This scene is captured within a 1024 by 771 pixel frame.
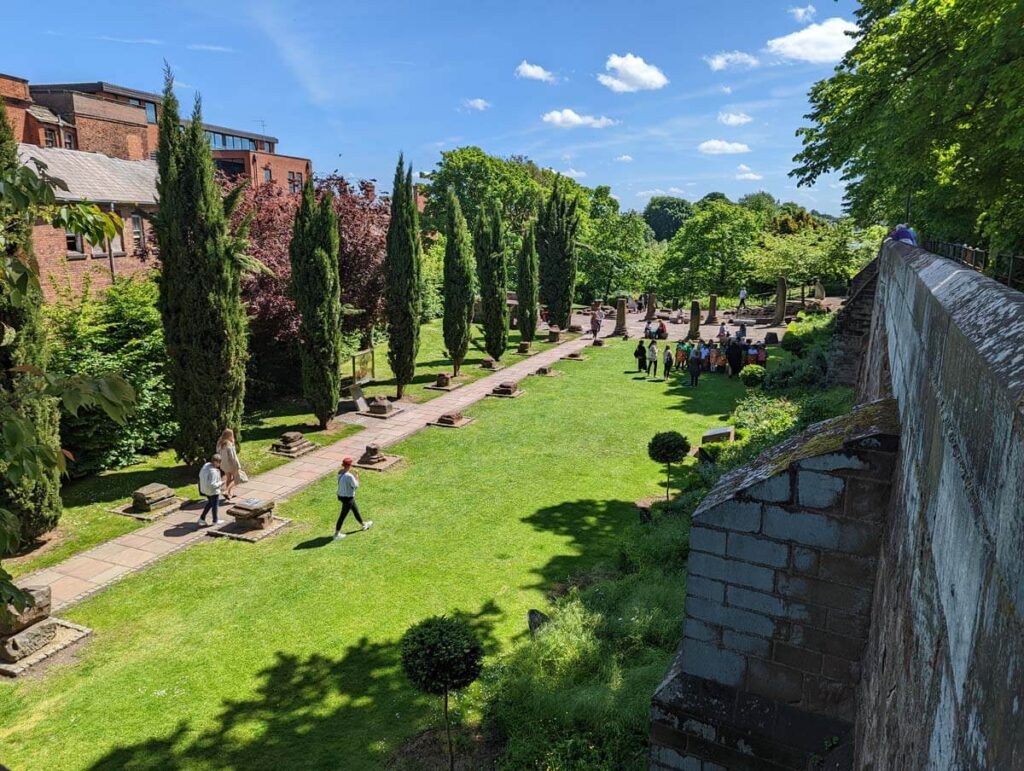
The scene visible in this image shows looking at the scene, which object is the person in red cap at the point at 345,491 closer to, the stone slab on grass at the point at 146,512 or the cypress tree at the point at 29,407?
the stone slab on grass at the point at 146,512

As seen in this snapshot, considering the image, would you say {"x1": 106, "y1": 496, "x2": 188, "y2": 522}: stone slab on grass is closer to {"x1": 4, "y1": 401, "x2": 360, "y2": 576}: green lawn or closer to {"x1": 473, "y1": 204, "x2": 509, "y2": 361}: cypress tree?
{"x1": 4, "y1": 401, "x2": 360, "y2": 576}: green lawn

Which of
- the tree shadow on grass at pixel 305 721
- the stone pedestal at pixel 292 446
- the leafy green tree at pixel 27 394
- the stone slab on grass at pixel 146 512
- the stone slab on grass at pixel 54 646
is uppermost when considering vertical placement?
the leafy green tree at pixel 27 394

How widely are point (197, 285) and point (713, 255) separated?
136 feet

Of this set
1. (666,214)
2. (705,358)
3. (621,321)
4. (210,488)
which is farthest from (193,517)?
(666,214)

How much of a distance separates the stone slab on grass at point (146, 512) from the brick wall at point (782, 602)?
1131 cm

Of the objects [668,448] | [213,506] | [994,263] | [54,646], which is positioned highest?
[994,263]

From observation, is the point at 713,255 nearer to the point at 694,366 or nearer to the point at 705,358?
the point at 705,358

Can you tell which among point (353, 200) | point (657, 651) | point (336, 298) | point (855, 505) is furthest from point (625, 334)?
point (855, 505)

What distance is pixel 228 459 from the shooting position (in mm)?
13625

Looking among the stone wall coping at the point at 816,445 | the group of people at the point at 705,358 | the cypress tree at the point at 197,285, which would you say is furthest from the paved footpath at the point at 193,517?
the stone wall coping at the point at 816,445

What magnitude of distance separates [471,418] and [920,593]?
1783 cm

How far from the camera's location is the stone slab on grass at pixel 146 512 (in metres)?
12.8

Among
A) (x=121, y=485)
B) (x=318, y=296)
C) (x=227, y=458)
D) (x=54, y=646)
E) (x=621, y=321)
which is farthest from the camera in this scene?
(x=621, y=321)

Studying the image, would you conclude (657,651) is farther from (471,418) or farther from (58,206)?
(471,418)
